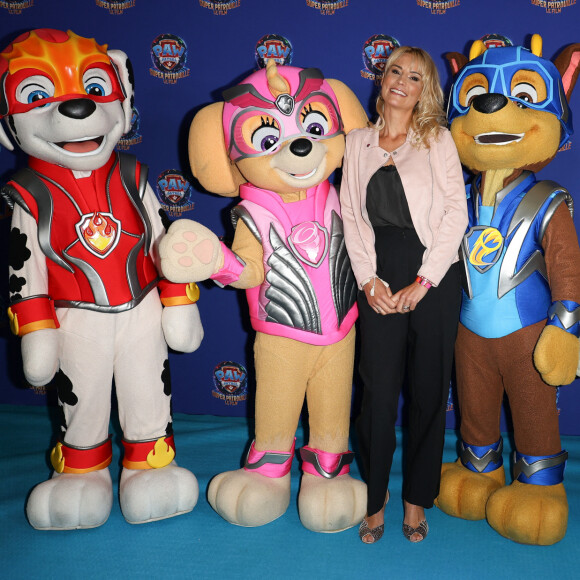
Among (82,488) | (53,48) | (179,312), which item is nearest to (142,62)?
(53,48)

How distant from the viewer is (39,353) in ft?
6.48

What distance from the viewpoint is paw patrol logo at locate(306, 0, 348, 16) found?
2525 millimetres

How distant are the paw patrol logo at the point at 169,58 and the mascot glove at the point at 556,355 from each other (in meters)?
1.73

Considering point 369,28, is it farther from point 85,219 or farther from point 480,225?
point 85,219

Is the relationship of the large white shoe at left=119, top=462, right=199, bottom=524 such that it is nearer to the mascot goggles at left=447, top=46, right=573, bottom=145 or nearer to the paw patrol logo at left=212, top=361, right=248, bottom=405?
the paw patrol logo at left=212, top=361, right=248, bottom=405

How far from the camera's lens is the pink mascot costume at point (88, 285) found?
76.1 inches

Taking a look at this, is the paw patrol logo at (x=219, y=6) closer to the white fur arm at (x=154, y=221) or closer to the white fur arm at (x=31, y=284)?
the white fur arm at (x=154, y=221)

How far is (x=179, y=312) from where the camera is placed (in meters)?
2.12

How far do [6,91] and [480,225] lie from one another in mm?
1495

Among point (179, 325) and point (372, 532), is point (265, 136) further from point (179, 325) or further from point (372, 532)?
point (372, 532)

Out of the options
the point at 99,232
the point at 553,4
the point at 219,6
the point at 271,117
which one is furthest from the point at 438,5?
the point at 99,232

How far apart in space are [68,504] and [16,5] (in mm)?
2033

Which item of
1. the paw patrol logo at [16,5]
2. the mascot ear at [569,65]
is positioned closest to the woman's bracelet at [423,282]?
the mascot ear at [569,65]

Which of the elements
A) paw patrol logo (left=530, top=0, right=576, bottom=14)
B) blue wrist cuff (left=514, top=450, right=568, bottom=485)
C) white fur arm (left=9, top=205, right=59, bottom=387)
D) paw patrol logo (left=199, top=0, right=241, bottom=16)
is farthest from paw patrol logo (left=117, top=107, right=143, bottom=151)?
blue wrist cuff (left=514, top=450, right=568, bottom=485)
